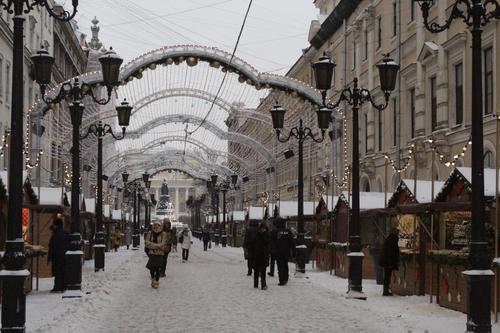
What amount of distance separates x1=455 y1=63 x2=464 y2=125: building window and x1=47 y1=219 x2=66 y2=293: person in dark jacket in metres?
14.2

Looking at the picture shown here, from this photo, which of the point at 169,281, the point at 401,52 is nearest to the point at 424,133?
the point at 401,52

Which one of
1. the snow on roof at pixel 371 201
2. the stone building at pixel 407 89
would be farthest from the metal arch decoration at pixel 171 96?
the snow on roof at pixel 371 201

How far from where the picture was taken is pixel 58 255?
18.7 m

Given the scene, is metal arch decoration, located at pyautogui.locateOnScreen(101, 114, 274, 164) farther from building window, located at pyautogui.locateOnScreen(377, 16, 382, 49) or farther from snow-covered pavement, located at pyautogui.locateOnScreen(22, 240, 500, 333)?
snow-covered pavement, located at pyautogui.locateOnScreen(22, 240, 500, 333)

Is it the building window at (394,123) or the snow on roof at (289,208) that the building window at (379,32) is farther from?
the snow on roof at (289,208)

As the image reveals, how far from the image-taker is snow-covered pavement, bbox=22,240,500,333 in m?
12.5

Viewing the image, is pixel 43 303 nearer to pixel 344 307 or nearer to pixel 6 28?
pixel 344 307

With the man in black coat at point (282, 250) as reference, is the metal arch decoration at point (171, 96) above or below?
above

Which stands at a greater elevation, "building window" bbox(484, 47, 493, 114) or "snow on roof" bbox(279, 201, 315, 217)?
"building window" bbox(484, 47, 493, 114)

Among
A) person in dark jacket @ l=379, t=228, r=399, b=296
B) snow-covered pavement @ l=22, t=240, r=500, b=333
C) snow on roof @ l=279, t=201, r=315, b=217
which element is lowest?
snow-covered pavement @ l=22, t=240, r=500, b=333

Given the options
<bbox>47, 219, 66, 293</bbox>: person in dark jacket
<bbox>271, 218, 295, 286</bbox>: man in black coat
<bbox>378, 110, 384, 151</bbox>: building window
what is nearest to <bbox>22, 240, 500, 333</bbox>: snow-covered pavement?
<bbox>271, 218, 295, 286</bbox>: man in black coat

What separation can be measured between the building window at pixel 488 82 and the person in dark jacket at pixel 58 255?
43.1 ft

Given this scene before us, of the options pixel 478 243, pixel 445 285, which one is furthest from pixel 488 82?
pixel 478 243

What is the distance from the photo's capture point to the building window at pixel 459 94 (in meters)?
27.9
